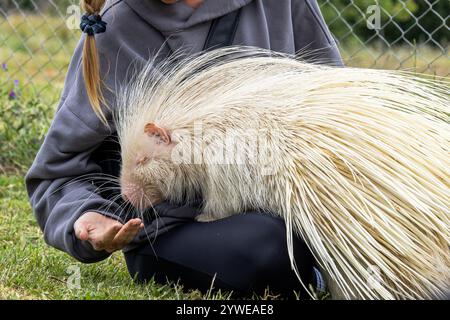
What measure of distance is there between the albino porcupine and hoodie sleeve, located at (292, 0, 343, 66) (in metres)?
0.29

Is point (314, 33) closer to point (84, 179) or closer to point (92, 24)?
point (92, 24)

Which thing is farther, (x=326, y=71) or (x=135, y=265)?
(x=135, y=265)

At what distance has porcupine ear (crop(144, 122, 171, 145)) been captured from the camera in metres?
2.19

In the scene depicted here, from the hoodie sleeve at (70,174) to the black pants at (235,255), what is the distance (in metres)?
0.18

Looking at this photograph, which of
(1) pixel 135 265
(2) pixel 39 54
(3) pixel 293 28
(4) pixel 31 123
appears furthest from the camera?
(2) pixel 39 54

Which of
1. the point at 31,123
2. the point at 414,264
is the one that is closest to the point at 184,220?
the point at 414,264

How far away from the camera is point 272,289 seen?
7.27ft

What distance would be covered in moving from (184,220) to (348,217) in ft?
1.59

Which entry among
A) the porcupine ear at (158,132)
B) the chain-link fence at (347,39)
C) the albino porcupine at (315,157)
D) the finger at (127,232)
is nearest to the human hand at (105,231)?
the finger at (127,232)

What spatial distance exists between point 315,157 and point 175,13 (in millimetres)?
623

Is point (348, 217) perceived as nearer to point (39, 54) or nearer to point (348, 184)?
point (348, 184)

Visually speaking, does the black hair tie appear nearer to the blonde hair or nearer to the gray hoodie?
the blonde hair

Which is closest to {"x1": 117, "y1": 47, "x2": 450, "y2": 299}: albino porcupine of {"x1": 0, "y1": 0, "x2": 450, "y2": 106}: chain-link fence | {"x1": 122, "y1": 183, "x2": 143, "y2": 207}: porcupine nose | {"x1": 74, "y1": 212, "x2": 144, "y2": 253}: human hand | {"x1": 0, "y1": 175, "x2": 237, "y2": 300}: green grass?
{"x1": 122, "y1": 183, "x2": 143, "y2": 207}: porcupine nose

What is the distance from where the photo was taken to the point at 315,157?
2.05 meters
